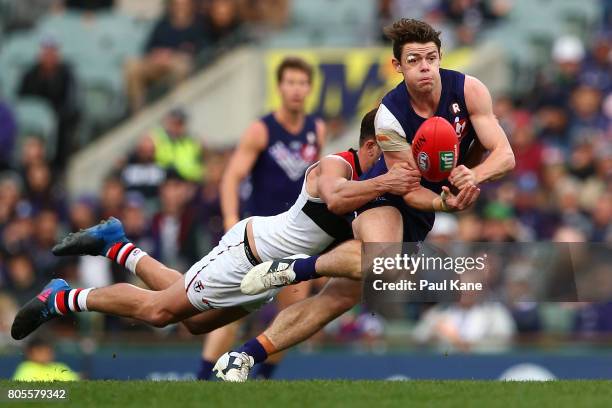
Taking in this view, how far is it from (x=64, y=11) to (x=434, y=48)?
11.7 meters

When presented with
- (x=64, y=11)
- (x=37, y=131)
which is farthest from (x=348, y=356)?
(x=64, y=11)

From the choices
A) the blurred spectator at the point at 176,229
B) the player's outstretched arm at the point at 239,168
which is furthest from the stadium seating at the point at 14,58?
the player's outstretched arm at the point at 239,168

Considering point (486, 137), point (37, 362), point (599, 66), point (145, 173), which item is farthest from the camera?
point (599, 66)

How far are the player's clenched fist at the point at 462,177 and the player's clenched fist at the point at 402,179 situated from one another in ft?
0.88

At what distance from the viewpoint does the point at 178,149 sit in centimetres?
1595

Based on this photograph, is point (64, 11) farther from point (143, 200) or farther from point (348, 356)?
point (348, 356)

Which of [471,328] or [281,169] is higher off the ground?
[281,169]

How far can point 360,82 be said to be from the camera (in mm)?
16781

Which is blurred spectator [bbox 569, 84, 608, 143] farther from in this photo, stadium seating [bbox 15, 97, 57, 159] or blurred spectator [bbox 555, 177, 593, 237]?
stadium seating [bbox 15, 97, 57, 159]

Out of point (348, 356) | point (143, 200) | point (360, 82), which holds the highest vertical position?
point (360, 82)

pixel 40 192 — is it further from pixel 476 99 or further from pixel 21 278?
pixel 476 99

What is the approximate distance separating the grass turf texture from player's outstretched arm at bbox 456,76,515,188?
127 cm

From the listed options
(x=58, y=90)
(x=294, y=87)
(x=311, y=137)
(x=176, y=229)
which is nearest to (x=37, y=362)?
(x=176, y=229)

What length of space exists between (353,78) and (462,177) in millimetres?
8452
